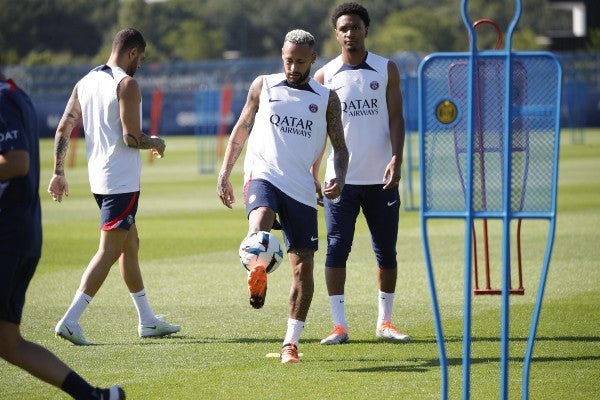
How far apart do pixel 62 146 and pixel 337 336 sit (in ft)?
8.42

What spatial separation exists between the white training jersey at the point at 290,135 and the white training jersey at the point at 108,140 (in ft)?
3.87

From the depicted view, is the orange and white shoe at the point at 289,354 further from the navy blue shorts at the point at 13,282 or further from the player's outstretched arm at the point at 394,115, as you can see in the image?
the navy blue shorts at the point at 13,282

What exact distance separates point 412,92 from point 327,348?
59.5 ft

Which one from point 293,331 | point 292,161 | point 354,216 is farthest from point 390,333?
point 292,161

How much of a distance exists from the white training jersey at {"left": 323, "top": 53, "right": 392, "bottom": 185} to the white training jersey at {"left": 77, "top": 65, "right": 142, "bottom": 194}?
153 centimetres

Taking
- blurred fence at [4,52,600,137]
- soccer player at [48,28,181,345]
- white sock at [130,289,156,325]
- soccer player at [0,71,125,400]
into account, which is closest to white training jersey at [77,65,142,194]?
soccer player at [48,28,181,345]

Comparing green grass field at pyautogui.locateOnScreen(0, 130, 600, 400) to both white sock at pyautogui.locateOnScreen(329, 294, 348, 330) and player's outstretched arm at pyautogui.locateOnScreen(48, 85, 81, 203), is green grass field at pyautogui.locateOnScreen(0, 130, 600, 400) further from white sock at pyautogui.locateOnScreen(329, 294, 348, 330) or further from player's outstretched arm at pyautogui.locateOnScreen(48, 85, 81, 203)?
player's outstretched arm at pyautogui.locateOnScreen(48, 85, 81, 203)

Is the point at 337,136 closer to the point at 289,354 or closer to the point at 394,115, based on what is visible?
the point at 394,115

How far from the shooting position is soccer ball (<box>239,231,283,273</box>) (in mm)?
7574

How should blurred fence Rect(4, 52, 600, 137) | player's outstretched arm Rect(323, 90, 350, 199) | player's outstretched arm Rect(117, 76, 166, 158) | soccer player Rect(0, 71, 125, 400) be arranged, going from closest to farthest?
soccer player Rect(0, 71, 125, 400) → player's outstretched arm Rect(323, 90, 350, 199) → player's outstretched arm Rect(117, 76, 166, 158) → blurred fence Rect(4, 52, 600, 137)

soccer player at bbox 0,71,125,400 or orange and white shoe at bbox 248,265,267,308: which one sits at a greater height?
soccer player at bbox 0,71,125,400

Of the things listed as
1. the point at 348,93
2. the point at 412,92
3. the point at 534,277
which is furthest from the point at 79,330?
the point at 412,92

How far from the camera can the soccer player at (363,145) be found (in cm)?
905

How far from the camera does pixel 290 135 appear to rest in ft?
26.7
